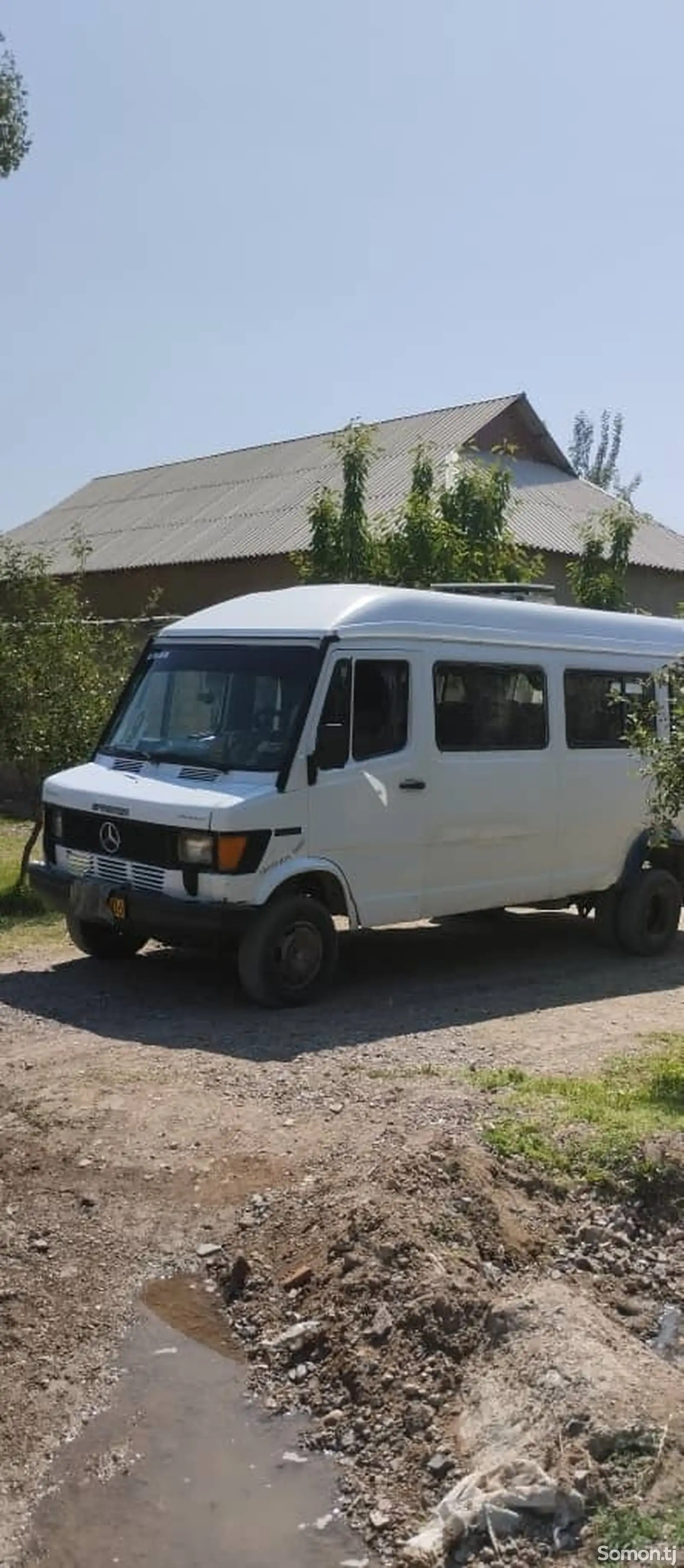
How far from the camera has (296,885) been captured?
868 cm

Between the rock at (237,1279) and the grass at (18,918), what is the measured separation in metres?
5.46

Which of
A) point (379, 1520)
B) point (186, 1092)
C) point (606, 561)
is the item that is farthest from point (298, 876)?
point (606, 561)

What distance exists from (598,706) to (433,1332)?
6.81 meters

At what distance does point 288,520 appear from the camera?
26406 mm

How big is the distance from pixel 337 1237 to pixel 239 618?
5.16m

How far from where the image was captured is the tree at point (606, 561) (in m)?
18.9

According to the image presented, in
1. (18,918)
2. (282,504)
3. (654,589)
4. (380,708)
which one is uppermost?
(282,504)

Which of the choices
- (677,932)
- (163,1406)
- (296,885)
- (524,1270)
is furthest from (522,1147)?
(677,932)

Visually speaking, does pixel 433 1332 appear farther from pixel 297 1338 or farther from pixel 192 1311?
pixel 192 1311

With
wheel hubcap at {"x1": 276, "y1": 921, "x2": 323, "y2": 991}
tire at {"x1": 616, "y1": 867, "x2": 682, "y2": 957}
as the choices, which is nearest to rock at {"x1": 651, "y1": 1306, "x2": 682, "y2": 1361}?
wheel hubcap at {"x1": 276, "y1": 921, "x2": 323, "y2": 991}

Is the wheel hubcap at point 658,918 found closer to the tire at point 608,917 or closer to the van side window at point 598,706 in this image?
the tire at point 608,917

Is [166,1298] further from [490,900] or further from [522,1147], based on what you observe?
[490,900]

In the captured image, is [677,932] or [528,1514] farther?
[677,932]

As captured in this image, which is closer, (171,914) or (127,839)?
(171,914)
